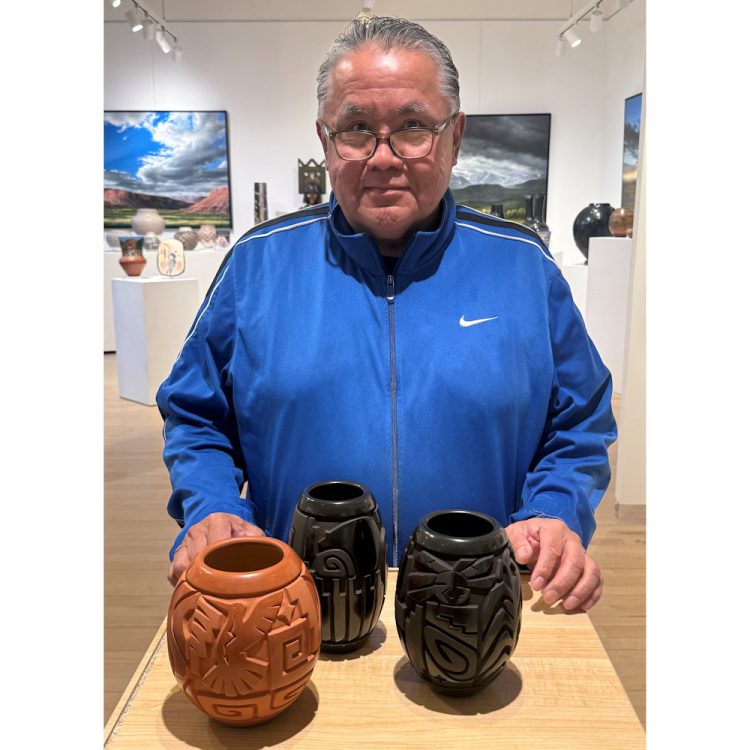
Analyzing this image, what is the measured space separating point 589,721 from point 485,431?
599 millimetres

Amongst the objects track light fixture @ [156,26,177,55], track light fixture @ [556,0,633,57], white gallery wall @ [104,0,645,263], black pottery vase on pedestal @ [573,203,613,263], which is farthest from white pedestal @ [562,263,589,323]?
track light fixture @ [156,26,177,55]

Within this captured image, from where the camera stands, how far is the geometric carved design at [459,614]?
718 mm

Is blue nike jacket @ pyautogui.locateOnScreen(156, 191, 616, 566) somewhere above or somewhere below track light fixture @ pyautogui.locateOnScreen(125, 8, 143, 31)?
below

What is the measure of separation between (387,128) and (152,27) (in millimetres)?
6278

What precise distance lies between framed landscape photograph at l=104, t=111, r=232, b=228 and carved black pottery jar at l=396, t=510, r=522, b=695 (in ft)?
25.4

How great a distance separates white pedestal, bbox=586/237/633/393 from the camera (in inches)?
228

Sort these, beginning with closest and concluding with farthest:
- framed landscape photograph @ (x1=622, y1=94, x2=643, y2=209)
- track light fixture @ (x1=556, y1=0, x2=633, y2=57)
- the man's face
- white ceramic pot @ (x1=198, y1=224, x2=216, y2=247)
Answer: the man's face < track light fixture @ (x1=556, y1=0, x2=633, y2=57) < framed landscape photograph @ (x1=622, y1=94, x2=643, y2=209) < white ceramic pot @ (x1=198, y1=224, x2=216, y2=247)

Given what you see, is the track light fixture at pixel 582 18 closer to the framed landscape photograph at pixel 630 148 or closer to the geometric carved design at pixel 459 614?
the framed landscape photograph at pixel 630 148

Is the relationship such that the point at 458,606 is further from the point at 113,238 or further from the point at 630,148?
the point at 113,238

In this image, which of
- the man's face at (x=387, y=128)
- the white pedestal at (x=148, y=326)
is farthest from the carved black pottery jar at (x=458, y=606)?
the white pedestal at (x=148, y=326)

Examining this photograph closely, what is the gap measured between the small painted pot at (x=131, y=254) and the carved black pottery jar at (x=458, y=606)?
602cm

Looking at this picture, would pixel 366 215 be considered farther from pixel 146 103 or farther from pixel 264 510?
pixel 146 103

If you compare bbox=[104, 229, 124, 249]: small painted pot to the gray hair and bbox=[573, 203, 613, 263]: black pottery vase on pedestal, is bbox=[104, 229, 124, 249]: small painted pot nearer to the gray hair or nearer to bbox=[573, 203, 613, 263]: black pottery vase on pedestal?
bbox=[573, 203, 613, 263]: black pottery vase on pedestal
